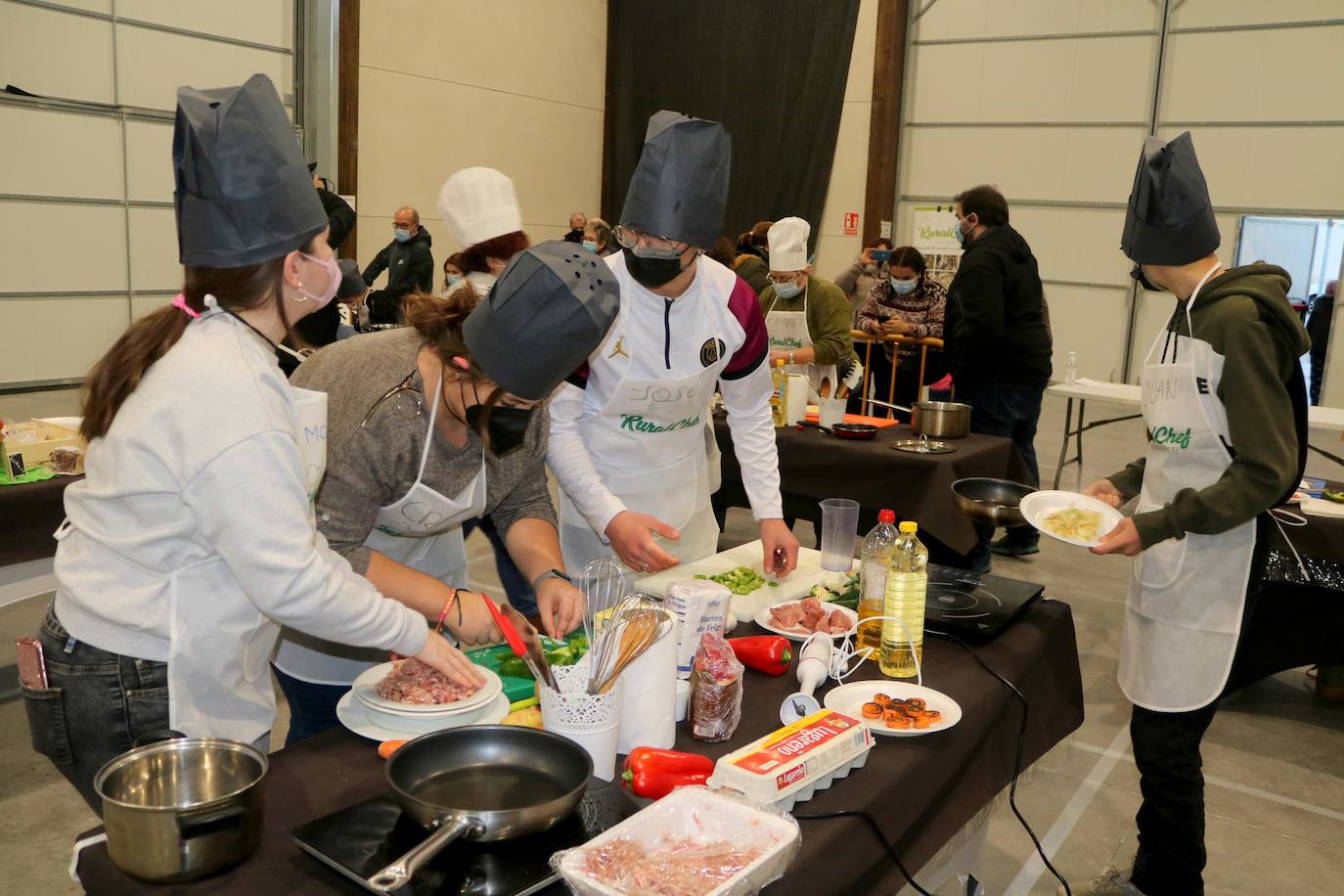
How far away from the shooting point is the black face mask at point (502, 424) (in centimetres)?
173

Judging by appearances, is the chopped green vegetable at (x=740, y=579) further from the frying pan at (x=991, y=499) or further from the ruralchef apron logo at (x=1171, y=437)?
the ruralchef apron logo at (x=1171, y=437)

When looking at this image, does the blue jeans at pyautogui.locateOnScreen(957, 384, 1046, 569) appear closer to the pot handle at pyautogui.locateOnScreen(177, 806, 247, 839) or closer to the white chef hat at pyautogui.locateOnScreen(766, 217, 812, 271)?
the white chef hat at pyautogui.locateOnScreen(766, 217, 812, 271)

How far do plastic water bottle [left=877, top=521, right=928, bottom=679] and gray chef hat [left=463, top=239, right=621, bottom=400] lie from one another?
2.07ft

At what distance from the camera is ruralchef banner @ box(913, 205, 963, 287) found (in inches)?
426

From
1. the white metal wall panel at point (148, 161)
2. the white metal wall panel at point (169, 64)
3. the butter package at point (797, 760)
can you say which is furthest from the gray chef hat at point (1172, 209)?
the white metal wall panel at point (148, 161)

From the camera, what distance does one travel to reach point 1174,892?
2.23 meters

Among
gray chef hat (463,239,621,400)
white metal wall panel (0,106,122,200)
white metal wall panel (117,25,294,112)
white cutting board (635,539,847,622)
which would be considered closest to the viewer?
gray chef hat (463,239,621,400)

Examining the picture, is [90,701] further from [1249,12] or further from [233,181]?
[1249,12]

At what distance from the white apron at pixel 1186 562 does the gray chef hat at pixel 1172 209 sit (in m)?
0.08

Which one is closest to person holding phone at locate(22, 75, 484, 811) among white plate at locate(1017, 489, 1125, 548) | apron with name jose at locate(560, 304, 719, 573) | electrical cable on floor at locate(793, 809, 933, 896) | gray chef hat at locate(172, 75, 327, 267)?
gray chef hat at locate(172, 75, 327, 267)

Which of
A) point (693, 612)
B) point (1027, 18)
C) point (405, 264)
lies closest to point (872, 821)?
point (693, 612)

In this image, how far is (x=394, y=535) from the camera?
1.96m

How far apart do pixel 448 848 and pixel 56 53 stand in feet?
28.8

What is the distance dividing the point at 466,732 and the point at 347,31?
9654 millimetres
